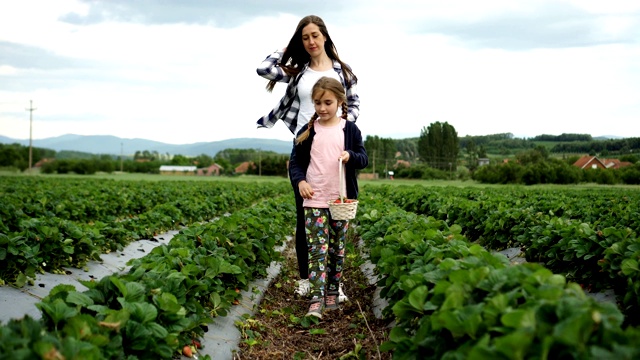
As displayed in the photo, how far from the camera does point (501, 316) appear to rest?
2.16 meters

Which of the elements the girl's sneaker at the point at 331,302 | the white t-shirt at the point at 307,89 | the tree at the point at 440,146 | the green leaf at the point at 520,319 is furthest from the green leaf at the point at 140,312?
the tree at the point at 440,146

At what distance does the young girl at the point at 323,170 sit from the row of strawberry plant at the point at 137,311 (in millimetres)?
676

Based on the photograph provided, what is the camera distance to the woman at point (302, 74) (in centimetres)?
469

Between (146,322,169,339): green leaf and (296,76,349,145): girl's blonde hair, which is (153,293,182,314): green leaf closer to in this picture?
(146,322,169,339): green leaf

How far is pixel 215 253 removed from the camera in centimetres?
455

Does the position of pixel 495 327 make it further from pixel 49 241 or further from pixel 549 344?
pixel 49 241

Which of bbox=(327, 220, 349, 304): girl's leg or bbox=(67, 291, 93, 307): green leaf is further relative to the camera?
bbox=(327, 220, 349, 304): girl's leg

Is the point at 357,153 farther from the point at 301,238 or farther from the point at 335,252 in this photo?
the point at 301,238

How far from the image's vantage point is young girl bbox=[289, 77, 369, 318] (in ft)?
14.4

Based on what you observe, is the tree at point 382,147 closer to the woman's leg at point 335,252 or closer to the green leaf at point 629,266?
the woman's leg at point 335,252

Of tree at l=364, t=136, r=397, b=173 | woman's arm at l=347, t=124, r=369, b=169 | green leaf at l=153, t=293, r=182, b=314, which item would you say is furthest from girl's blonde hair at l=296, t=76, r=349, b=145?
tree at l=364, t=136, r=397, b=173

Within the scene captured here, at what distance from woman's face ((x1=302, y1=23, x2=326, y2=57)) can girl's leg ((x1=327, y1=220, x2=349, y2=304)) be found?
1.44 metres

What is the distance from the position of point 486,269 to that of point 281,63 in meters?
2.96

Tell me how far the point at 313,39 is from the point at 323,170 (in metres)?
1.11
